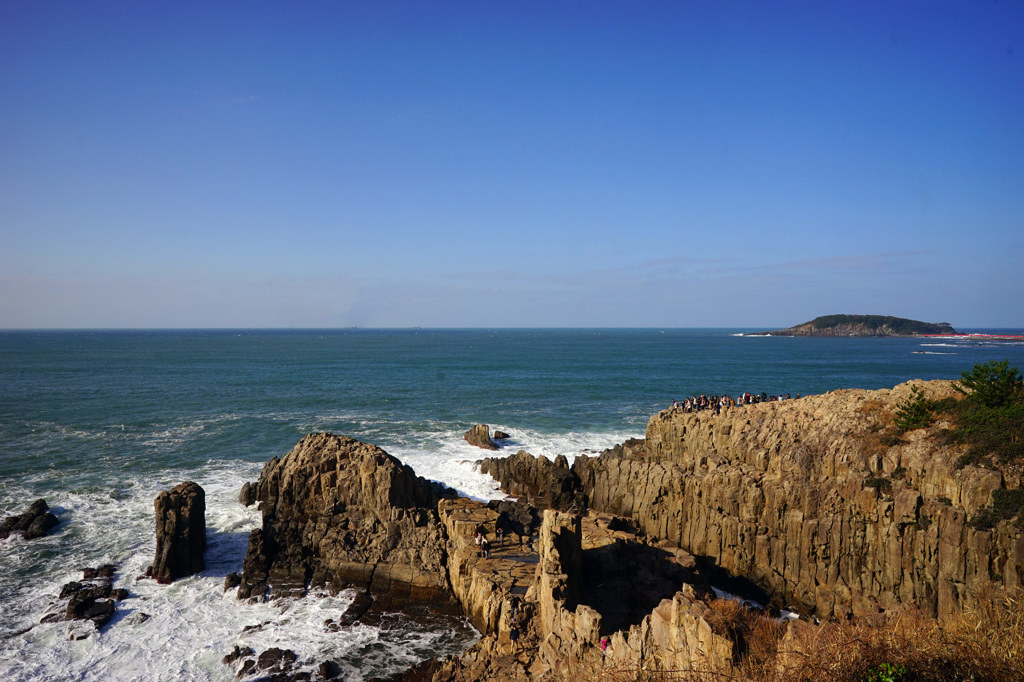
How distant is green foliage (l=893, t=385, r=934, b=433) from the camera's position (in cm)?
2509

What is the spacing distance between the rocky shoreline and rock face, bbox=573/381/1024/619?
0.06 m

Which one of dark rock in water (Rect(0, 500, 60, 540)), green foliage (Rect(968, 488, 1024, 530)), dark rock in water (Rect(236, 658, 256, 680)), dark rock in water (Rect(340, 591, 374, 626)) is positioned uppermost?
green foliage (Rect(968, 488, 1024, 530))

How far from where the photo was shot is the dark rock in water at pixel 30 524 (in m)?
27.7

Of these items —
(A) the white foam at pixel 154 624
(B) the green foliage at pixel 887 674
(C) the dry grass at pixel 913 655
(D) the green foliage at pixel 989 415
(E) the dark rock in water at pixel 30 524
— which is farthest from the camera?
(E) the dark rock in water at pixel 30 524

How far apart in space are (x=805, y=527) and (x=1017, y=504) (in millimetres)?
7002

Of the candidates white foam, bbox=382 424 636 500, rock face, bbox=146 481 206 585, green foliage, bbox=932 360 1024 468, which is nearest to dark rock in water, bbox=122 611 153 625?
rock face, bbox=146 481 206 585

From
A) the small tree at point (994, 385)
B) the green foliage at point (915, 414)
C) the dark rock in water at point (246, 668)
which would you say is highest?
the small tree at point (994, 385)

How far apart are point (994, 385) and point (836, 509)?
945 centimetres

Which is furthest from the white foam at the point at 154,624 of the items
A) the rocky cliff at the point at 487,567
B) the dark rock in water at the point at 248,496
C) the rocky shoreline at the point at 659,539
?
the dark rock in water at the point at 248,496

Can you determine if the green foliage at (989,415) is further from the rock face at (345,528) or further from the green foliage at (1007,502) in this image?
the rock face at (345,528)

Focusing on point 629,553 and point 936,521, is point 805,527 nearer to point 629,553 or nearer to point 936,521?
point 936,521

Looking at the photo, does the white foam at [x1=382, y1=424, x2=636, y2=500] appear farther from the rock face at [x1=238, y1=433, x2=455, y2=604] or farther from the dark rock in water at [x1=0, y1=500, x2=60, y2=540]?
the dark rock in water at [x1=0, y1=500, x2=60, y2=540]

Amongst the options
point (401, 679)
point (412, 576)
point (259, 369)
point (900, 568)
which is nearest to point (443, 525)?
point (412, 576)

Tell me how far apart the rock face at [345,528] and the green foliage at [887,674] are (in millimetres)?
16354
